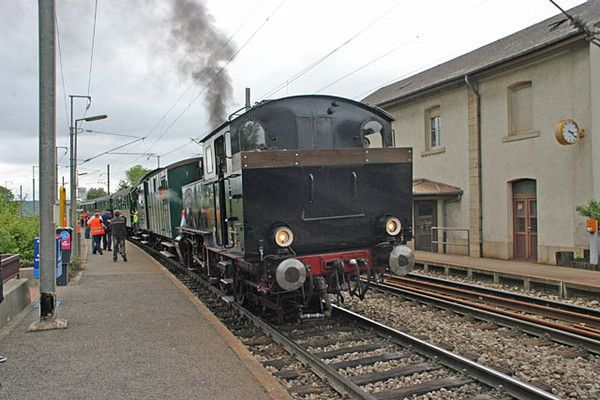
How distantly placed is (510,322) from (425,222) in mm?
12773

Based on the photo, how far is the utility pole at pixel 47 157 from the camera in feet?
24.3

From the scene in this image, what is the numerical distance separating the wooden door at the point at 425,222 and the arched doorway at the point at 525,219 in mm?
3750

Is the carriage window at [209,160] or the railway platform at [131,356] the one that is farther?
the carriage window at [209,160]

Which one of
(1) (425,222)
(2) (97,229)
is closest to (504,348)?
(1) (425,222)

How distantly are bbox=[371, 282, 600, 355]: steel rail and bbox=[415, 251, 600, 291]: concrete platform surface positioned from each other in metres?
3.04

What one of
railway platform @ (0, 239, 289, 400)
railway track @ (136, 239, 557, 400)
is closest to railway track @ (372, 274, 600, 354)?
railway track @ (136, 239, 557, 400)

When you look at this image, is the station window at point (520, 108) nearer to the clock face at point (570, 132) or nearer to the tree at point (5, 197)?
the clock face at point (570, 132)

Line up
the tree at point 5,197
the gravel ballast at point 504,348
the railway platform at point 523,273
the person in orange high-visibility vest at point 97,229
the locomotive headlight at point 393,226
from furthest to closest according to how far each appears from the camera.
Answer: the person in orange high-visibility vest at point 97,229 → the tree at point 5,197 → the railway platform at point 523,273 → the locomotive headlight at point 393,226 → the gravel ballast at point 504,348

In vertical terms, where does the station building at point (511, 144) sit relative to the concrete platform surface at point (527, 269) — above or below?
above

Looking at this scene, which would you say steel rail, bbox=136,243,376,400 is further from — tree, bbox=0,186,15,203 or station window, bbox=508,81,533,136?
tree, bbox=0,186,15,203

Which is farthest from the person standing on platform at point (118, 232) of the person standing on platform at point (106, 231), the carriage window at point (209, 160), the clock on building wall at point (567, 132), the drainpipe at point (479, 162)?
the clock on building wall at point (567, 132)

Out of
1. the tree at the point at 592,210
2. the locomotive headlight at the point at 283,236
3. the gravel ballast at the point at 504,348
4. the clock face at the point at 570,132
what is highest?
the clock face at the point at 570,132

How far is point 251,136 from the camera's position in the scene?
24.8ft

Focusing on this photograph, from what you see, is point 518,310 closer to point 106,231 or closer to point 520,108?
point 520,108
